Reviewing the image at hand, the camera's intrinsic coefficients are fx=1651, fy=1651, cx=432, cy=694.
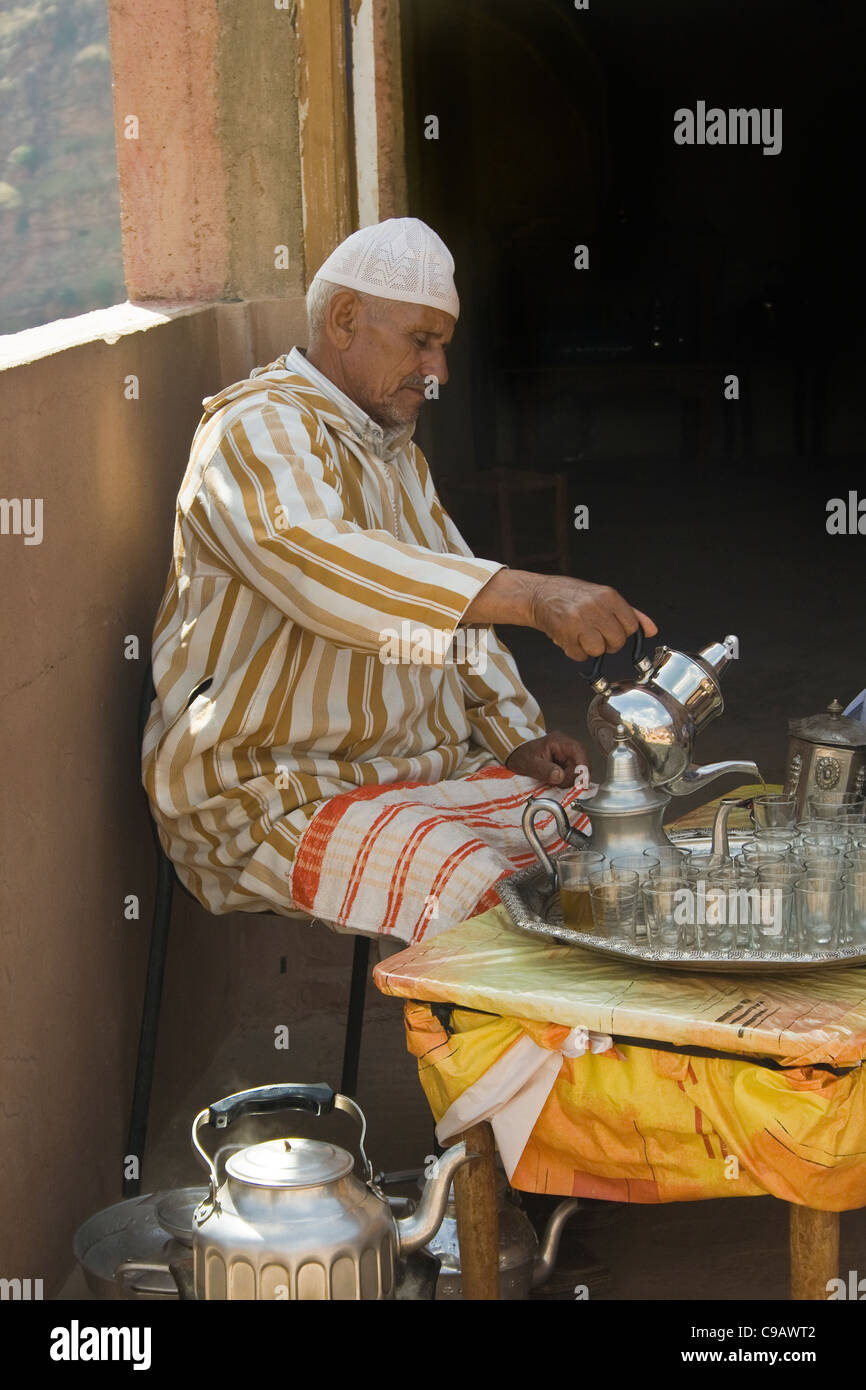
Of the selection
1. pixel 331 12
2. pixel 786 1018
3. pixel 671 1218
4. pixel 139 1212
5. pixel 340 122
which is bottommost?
pixel 671 1218

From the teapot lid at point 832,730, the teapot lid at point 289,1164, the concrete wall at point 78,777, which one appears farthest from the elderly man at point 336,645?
the teapot lid at point 289,1164

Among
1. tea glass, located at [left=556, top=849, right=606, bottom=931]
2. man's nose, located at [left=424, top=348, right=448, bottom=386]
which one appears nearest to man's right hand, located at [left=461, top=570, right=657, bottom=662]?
tea glass, located at [left=556, top=849, right=606, bottom=931]

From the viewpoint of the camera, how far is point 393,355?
9.53ft

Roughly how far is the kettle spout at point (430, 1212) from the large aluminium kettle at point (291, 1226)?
0.02 meters

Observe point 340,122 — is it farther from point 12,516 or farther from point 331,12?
point 12,516

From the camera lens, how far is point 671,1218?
304 centimetres

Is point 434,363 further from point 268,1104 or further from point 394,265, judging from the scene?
point 268,1104

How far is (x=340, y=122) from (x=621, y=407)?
9.16 metres

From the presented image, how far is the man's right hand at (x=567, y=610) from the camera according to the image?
2.28 m

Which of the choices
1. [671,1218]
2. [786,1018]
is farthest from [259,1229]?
[671,1218]

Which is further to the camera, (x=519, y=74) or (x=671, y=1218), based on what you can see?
(x=519, y=74)

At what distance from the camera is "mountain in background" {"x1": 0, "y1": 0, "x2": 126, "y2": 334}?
1519 inches

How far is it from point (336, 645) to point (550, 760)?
0.54m

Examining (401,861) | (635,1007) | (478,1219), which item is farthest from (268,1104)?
(401,861)
